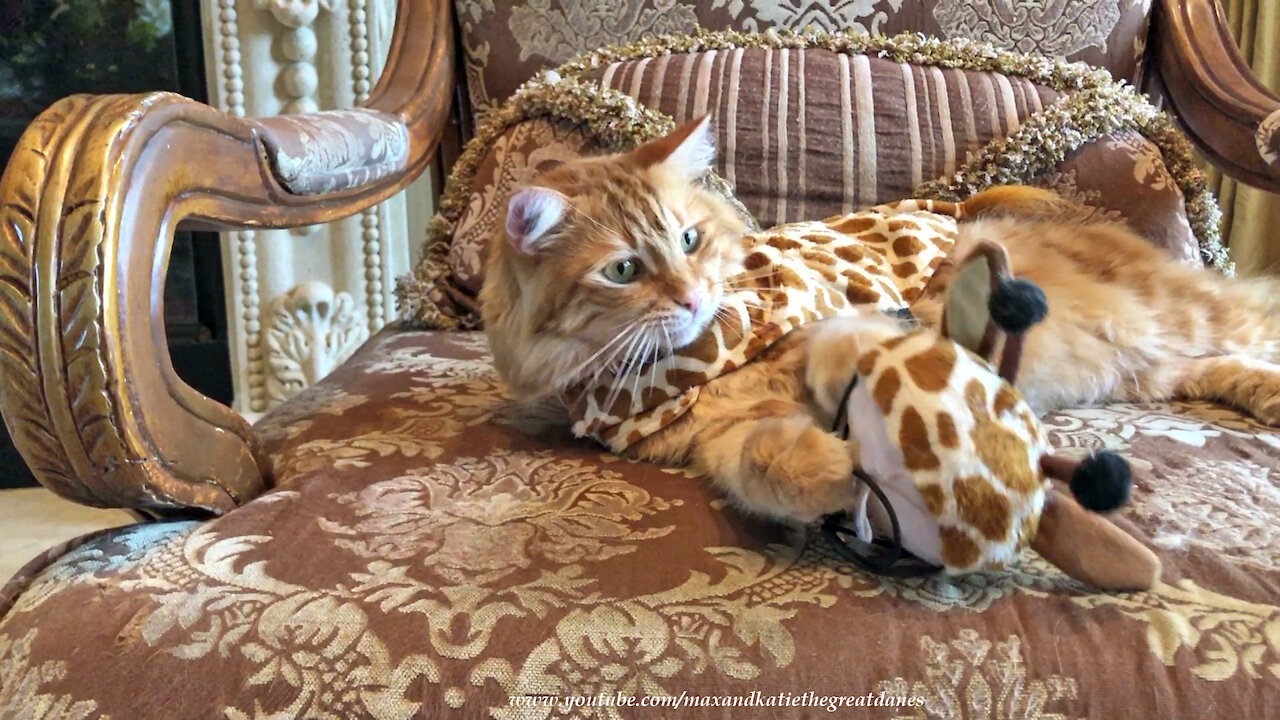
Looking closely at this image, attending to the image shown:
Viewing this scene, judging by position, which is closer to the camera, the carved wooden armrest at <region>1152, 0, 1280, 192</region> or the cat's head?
the cat's head

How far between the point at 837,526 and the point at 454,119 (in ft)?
3.84

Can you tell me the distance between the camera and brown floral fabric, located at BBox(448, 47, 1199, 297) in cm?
128

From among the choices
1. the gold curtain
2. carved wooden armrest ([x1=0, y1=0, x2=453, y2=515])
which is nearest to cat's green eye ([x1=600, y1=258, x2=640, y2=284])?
carved wooden armrest ([x1=0, y1=0, x2=453, y2=515])

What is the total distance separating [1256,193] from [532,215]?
1.76 m

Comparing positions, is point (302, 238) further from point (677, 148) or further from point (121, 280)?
point (121, 280)

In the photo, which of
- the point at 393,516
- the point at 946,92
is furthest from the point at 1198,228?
the point at 393,516

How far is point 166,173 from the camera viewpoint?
2.27ft

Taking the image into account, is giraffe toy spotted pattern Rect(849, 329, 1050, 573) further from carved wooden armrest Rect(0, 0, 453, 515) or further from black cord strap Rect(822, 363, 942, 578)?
carved wooden armrest Rect(0, 0, 453, 515)

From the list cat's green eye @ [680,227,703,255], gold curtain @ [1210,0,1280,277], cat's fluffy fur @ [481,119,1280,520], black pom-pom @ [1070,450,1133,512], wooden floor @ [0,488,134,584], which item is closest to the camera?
black pom-pom @ [1070,450,1133,512]

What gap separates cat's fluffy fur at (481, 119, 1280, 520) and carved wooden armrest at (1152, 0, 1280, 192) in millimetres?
201

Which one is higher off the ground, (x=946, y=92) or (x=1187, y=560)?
(x=946, y=92)

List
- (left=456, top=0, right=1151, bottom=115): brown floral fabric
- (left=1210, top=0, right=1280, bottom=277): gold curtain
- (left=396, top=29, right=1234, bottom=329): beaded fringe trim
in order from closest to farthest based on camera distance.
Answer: (left=396, top=29, right=1234, bottom=329): beaded fringe trim < (left=456, top=0, right=1151, bottom=115): brown floral fabric < (left=1210, top=0, right=1280, bottom=277): gold curtain

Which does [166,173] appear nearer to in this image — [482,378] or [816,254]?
[482,378]

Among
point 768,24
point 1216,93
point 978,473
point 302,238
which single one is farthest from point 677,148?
point 302,238
